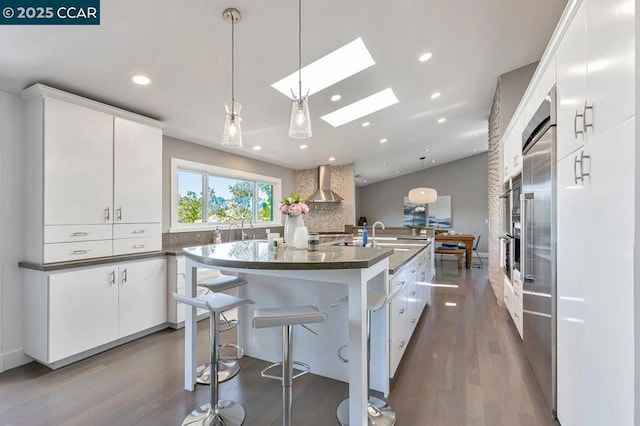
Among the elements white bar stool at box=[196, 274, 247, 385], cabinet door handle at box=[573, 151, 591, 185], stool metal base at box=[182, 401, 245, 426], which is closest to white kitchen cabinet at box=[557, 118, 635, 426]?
cabinet door handle at box=[573, 151, 591, 185]

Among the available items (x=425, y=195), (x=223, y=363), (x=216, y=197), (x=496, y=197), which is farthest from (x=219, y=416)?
(x=425, y=195)

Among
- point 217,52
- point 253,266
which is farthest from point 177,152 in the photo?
point 253,266

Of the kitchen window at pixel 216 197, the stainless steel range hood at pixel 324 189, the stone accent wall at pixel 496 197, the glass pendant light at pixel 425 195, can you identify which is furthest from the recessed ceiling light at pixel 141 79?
the glass pendant light at pixel 425 195

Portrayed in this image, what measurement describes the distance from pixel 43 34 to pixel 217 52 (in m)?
1.08

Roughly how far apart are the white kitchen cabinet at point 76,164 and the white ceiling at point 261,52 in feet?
0.74

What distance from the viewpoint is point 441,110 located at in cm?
504

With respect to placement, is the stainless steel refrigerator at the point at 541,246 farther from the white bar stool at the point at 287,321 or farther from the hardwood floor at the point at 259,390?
the white bar stool at the point at 287,321

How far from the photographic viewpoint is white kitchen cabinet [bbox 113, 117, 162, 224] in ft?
9.39

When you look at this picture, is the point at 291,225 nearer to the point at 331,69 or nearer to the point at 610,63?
the point at 610,63

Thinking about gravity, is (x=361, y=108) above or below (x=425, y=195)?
above

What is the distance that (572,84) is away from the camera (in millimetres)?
1537

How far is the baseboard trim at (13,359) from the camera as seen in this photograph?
94.3 inches

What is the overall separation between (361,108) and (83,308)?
13.1 feet

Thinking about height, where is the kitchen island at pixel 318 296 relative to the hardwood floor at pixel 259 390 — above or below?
above
